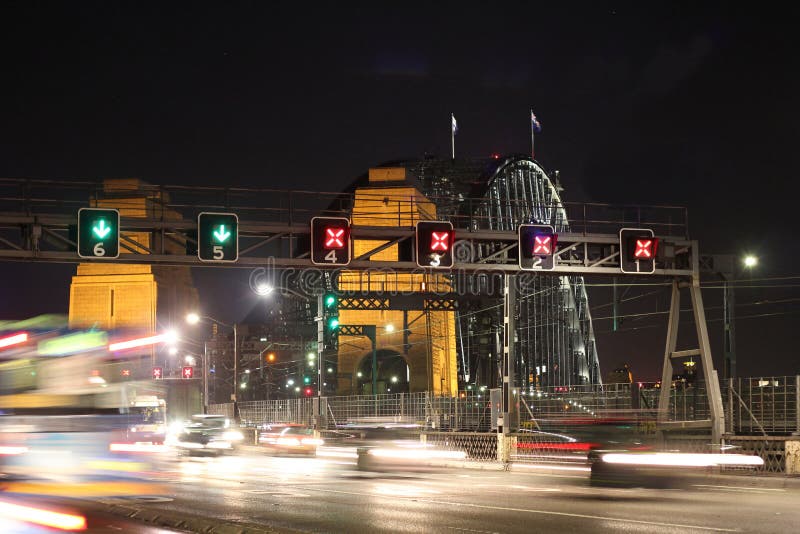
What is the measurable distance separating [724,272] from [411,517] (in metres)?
20.2

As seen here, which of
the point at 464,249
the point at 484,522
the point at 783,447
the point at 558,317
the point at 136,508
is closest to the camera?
the point at 484,522

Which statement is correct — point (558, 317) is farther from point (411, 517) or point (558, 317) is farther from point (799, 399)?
point (411, 517)

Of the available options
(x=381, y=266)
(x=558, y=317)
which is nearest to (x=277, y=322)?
(x=558, y=317)

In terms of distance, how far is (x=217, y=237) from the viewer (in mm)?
26656

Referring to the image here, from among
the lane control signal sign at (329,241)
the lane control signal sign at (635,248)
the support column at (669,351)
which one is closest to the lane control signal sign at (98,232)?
the lane control signal sign at (329,241)

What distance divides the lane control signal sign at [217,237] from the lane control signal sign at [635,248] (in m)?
11.4

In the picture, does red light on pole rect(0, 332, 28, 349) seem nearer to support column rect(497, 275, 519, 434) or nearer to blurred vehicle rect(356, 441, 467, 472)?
blurred vehicle rect(356, 441, 467, 472)

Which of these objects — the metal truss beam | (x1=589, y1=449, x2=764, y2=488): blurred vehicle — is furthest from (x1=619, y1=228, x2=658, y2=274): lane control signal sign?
the metal truss beam

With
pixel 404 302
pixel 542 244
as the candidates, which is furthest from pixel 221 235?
pixel 404 302

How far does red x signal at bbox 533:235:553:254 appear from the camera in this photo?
28.7 m

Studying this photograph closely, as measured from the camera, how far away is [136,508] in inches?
614

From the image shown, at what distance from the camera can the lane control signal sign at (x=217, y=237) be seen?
26641 millimetres

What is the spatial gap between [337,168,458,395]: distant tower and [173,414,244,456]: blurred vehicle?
25208 millimetres

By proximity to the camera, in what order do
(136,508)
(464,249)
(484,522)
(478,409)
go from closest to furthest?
(484,522)
(136,508)
(464,249)
(478,409)
